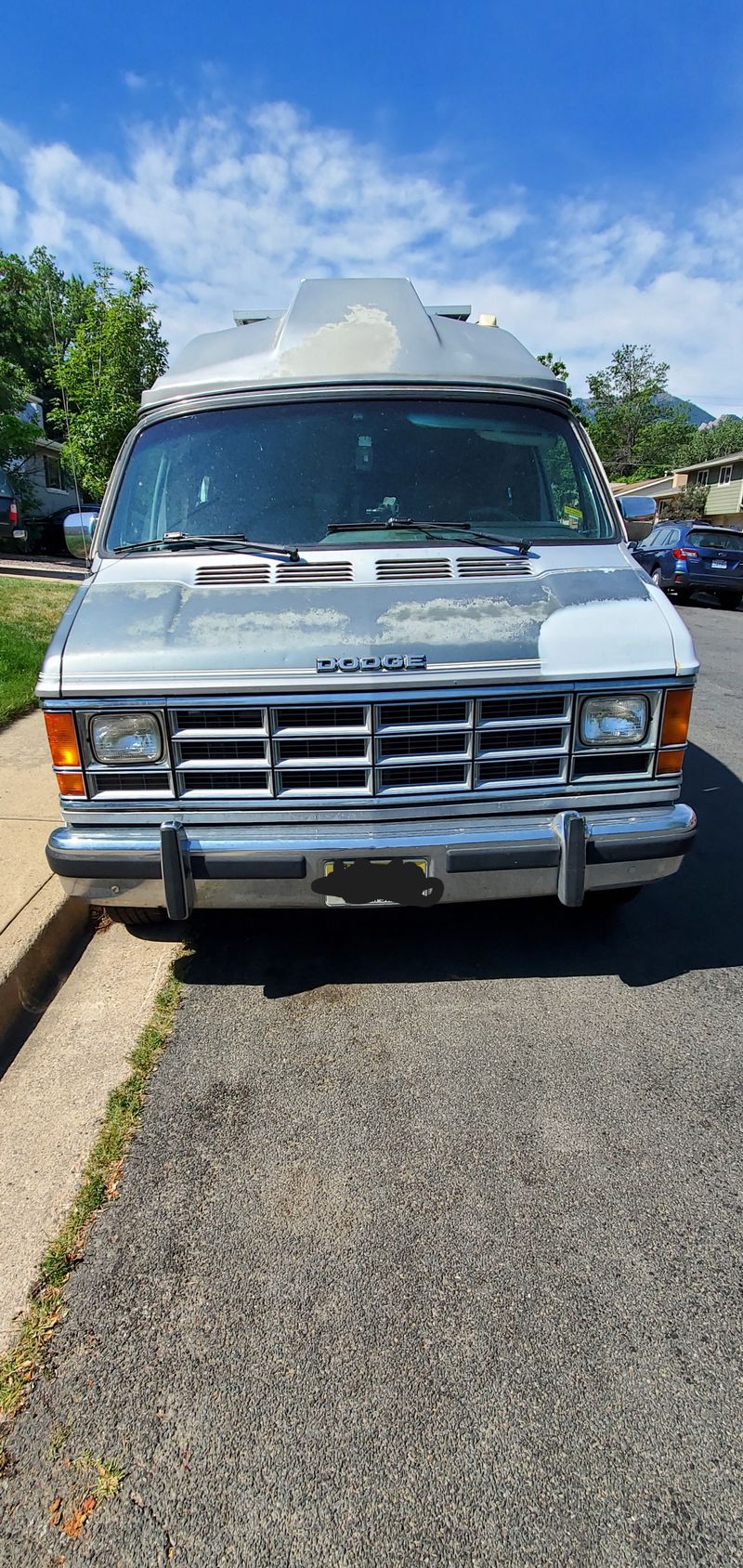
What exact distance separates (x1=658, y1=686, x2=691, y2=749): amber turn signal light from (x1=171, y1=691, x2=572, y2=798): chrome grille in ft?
1.17

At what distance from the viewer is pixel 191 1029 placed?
331 centimetres

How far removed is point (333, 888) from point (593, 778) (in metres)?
1.00

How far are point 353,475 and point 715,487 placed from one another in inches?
2010

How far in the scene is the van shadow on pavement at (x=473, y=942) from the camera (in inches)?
144

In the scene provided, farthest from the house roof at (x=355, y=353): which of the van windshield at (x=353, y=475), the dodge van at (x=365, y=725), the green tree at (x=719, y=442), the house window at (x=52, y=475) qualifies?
the green tree at (x=719, y=442)

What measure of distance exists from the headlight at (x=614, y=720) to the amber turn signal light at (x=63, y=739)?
1.75 meters

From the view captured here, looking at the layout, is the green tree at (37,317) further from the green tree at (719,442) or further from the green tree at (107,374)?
the green tree at (719,442)

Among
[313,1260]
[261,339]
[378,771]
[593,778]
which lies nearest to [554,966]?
[593,778]

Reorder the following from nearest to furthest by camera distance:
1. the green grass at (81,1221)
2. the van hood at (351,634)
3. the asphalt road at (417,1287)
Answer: the asphalt road at (417,1287) → the green grass at (81,1221) → the van hood at (351,634)

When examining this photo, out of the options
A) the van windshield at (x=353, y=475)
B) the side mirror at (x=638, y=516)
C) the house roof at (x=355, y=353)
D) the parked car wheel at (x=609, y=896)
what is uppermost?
the house roof at (x=355, y=353)

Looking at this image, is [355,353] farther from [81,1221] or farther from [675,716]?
[81,1221]

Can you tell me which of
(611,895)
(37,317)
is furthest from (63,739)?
(37,317)

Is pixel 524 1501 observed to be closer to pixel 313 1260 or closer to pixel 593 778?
pixel 313 1260

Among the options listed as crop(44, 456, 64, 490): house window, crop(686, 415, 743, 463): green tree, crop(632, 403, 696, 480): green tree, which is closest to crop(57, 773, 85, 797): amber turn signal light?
crop(44, 456, 64, 490): house window
